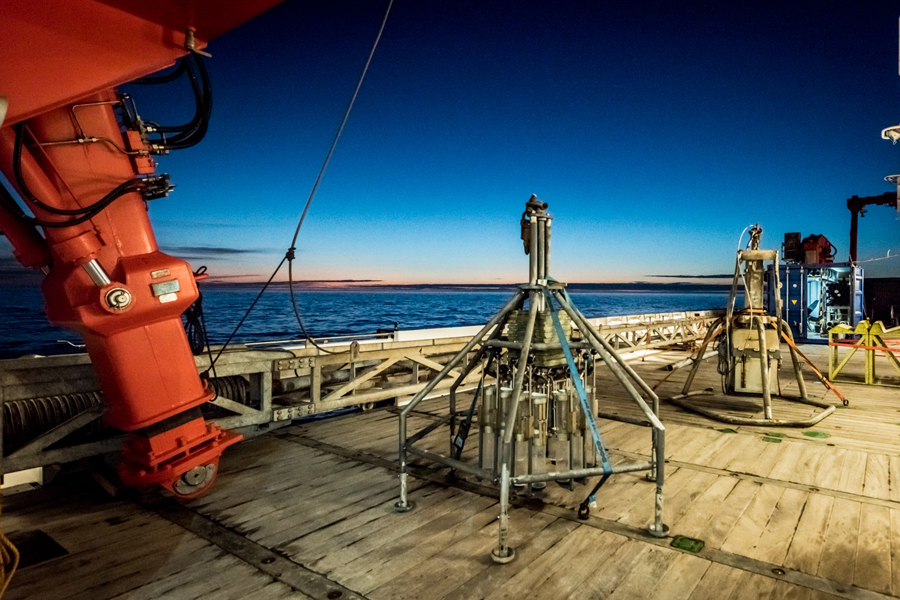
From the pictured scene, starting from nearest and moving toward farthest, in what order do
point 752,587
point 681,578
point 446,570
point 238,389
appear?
point 752,587 < point 681,578 < point 446,570 < point 238,389

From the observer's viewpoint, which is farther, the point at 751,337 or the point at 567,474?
the point at 751,337

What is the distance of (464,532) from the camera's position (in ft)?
12.2

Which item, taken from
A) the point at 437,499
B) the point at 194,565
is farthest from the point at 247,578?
the point at 437,499

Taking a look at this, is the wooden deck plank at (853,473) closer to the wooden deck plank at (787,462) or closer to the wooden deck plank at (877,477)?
the wooden deck plank at (877,477)

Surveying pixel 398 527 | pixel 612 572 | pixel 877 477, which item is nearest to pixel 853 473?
pixel 877 477

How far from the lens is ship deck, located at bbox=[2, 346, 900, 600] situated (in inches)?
119

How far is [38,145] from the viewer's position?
339cm

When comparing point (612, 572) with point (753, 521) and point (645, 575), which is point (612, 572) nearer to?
point (645, 575)

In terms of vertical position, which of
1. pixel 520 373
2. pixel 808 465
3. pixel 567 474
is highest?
pixel 520 373

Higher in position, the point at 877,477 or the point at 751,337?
the point at 751,337

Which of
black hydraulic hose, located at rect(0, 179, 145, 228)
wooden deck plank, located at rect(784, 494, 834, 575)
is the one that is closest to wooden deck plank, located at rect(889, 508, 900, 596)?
wooden deck plank, located at rect(784, 494, 834, 575)

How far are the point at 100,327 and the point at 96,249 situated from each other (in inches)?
22.5

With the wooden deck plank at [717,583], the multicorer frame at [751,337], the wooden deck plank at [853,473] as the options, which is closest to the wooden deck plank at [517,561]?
the wooden deck plank at [717,583]

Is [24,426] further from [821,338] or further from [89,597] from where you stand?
[821,338]
